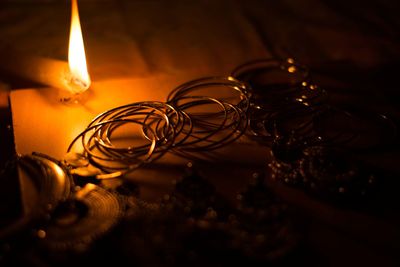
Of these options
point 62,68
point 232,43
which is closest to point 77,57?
point 62,68

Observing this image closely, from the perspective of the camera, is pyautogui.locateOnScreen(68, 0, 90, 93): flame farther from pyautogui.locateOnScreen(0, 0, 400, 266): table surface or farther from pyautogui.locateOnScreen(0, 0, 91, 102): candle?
pyautogui.locateOnScreen(0, 0, 400, 266): table surface

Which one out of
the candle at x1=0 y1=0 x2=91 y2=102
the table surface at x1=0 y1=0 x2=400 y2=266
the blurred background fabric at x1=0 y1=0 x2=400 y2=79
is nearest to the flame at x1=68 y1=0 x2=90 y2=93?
the candle at x1=0 y1=0 x2=91 y2=102

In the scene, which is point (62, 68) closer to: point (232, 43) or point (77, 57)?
point (77, 57)

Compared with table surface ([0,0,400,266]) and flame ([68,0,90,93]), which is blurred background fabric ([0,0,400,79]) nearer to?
table surface ([0,0,400,266])

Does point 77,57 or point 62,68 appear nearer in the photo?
point 77,57

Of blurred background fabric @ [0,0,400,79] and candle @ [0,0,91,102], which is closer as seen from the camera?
candle @ [0,0,91,102]

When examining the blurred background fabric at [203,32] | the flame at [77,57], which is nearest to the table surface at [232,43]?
the blurred background fabric at [203,32]

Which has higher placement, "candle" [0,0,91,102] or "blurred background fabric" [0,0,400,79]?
"blurred background fabric" [0,0,400,79]
